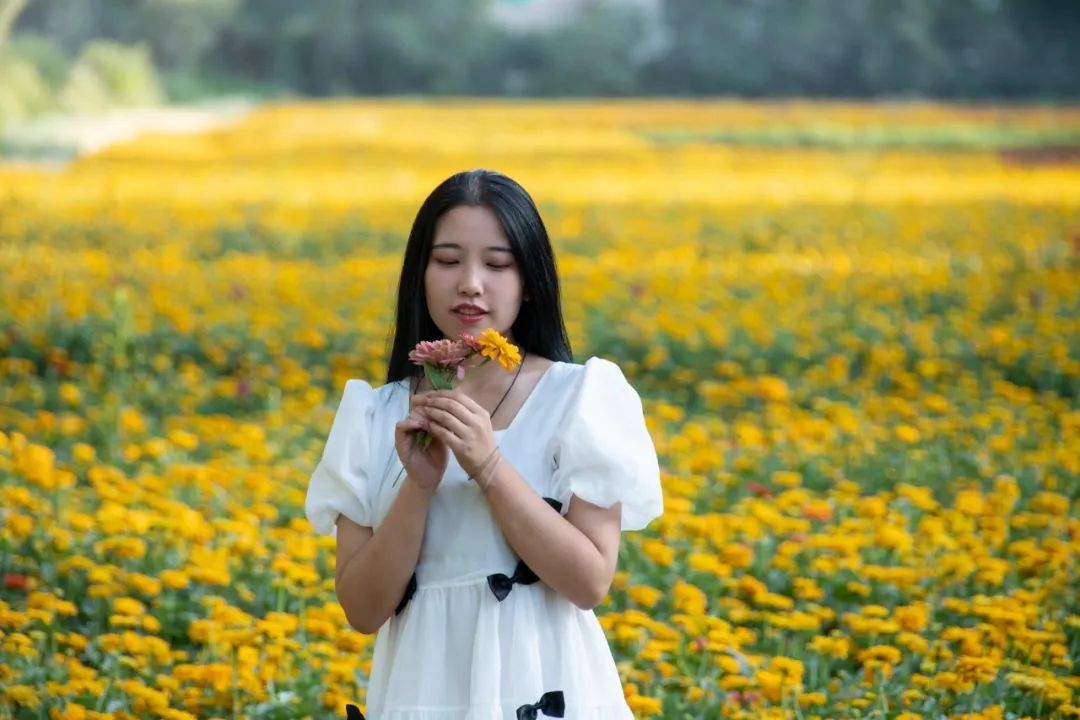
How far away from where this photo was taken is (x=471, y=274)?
1868mm

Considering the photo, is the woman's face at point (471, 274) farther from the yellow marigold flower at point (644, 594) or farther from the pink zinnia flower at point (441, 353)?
the yellow marigold flower at point (644, 594)

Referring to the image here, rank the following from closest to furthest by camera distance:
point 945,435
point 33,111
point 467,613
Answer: point 467,613, point 945,435, point 33,111

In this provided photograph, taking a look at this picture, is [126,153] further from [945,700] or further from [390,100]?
[945,700]

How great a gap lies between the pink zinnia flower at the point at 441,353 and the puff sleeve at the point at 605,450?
0.55 ft

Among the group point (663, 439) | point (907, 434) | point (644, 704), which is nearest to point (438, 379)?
point (644, 704)

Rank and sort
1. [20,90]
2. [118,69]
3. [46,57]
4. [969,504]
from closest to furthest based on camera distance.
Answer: [969,504] → [20,90] → [46,57] → [118,69]

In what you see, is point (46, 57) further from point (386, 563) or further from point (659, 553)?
point (386, 563)

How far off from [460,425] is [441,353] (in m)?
0.08

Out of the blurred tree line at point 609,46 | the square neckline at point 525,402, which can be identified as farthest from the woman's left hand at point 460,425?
the blurred tree line at point 609,46

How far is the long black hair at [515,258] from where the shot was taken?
74.6 inches

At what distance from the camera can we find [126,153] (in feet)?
51.4

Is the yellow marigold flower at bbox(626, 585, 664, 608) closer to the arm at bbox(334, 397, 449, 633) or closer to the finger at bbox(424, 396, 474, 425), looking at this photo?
the arm at bbox(334, 397, 449, 633)

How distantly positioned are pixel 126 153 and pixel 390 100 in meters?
6.48

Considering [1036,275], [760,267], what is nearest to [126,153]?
[760,267]
